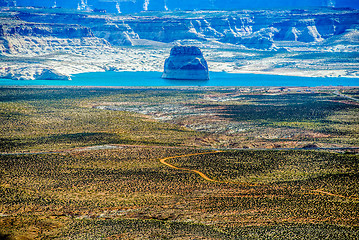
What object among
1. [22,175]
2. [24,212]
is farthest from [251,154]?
[24,212]

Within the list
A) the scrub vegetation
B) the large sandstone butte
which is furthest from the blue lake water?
the scrub vegetation

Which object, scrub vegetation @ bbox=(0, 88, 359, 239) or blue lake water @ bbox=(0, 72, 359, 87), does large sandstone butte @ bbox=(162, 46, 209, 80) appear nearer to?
blue lake water @ bbox=(0, 72, 359, 87)

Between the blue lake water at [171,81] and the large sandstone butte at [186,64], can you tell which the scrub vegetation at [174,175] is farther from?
the large sandstone butte at [186,64]

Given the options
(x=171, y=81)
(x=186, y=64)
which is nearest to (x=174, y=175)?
(x=171, y=81)

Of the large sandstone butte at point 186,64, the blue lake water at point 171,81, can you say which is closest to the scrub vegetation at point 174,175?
the blue lake water at point 171,81

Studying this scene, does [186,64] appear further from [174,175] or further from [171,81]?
[174,175]

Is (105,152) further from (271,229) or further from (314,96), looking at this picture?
(314,96)
